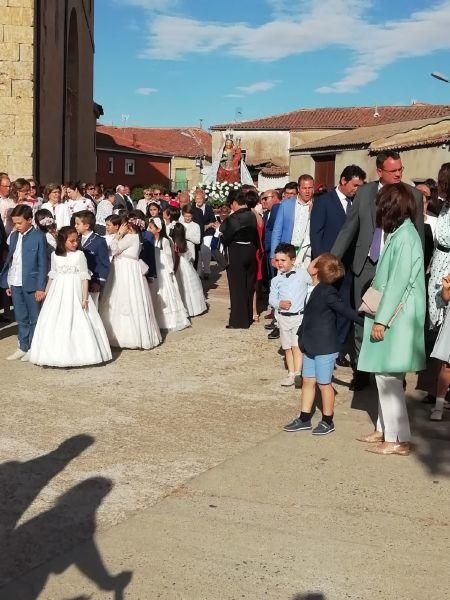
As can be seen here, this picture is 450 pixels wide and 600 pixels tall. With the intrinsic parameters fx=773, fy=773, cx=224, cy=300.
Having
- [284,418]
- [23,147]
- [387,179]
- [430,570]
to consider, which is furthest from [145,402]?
[23,147]

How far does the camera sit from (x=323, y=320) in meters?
5.53

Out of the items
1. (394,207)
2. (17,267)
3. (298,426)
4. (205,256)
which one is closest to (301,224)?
(17,267)

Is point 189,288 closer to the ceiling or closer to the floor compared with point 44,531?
closer to the ceiling

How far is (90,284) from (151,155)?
60.0 metres

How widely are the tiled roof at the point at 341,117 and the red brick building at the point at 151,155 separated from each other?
6.15 metres

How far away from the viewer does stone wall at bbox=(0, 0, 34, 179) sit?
16031 millimetres

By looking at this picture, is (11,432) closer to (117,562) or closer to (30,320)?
(117,562)

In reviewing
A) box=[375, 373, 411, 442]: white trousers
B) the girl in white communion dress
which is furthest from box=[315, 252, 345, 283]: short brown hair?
the girl in white communion dress

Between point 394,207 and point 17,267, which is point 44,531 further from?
point 17,267

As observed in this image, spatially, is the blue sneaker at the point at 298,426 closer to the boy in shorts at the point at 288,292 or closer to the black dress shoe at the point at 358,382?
the boy in shorts at the point at 288,292

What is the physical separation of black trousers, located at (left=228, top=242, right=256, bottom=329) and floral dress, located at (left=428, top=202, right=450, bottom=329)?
4.36 m

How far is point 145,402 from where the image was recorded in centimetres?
647

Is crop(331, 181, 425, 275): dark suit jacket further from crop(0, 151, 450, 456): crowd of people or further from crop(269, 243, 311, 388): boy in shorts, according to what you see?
crop(269, 243, 311, 388): boy in shorts

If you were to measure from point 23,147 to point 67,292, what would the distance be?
9716 mm
